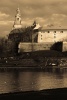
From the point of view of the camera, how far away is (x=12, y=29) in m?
158

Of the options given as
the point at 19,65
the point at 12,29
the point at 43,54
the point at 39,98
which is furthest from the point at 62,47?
the point at 39,98

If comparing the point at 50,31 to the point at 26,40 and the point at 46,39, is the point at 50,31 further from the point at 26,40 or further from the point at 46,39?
the point at 26,40

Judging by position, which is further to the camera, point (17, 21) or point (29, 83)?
point (17, 21)

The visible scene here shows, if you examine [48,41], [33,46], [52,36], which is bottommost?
[33,46]

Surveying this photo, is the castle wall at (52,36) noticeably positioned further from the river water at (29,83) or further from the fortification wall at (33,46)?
the river water at (29,83)

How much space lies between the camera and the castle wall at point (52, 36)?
117 metres

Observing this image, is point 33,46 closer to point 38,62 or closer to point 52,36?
point 52,36

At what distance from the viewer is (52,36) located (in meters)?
118

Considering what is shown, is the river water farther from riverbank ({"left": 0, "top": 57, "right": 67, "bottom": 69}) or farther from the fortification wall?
the fortification wall

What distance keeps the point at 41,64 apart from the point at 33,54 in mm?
7685

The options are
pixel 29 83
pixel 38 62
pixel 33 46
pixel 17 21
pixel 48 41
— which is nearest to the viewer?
pixel 29 83

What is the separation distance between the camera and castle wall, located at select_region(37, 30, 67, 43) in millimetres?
116688

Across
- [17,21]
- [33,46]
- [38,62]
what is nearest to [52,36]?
[33,46]

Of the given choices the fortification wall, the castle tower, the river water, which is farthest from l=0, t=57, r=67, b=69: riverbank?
the castle tower
